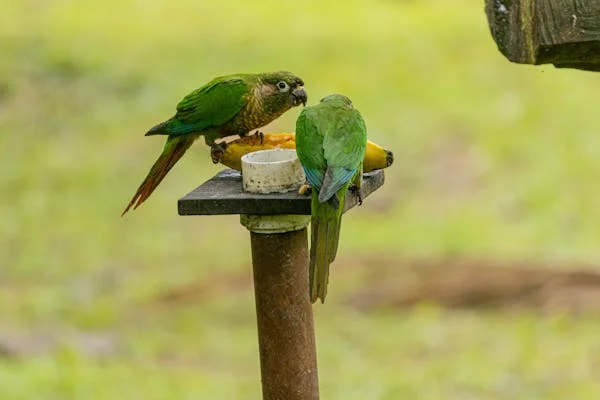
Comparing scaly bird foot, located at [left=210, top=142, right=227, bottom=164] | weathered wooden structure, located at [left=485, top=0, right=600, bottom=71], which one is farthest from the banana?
A: weathered wooden structure, located at [left=485, top=0, right=600, bottom=71]

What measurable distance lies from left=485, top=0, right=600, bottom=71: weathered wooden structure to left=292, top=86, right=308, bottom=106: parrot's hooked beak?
4.56 feet

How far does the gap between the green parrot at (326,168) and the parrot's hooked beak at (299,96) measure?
38 cm

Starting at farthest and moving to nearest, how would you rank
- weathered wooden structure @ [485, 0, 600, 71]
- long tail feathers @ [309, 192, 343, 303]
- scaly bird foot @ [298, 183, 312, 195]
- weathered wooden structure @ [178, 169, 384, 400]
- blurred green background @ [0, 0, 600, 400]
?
1. blurred green background @ [0, 0, 600, 400]
2. weathered wooden structure @ [178, 169, 384, 400]
3. scaly bird foot @ [298, 183, 312, 195]
4. long tail feathers @ [309, 192, 343, 303]
5. weathered wooden structure @ [485, 0, 600, 71]

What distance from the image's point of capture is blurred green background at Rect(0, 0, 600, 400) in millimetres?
6789

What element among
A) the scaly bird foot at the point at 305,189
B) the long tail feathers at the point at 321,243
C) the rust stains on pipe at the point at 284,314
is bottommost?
the rust stains on pipe at the point at 284,314

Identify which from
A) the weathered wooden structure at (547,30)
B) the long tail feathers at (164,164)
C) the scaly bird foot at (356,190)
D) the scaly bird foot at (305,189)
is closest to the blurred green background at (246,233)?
the long tail feathers at (164,164)

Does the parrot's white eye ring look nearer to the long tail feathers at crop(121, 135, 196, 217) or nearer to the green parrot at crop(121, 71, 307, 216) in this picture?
the green parrot at crop(121, 71, 307, 216)

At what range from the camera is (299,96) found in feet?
12.0

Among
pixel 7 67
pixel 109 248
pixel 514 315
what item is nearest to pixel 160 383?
pixel 514 315

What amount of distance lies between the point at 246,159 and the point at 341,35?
388 inches

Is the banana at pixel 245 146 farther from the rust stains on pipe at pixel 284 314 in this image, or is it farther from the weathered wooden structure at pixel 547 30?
the weathered wooden structure at pixel 547 30

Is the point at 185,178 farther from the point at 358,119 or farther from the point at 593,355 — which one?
the point at 358,119

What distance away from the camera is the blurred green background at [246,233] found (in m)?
6.79

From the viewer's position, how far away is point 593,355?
658 centimetres
